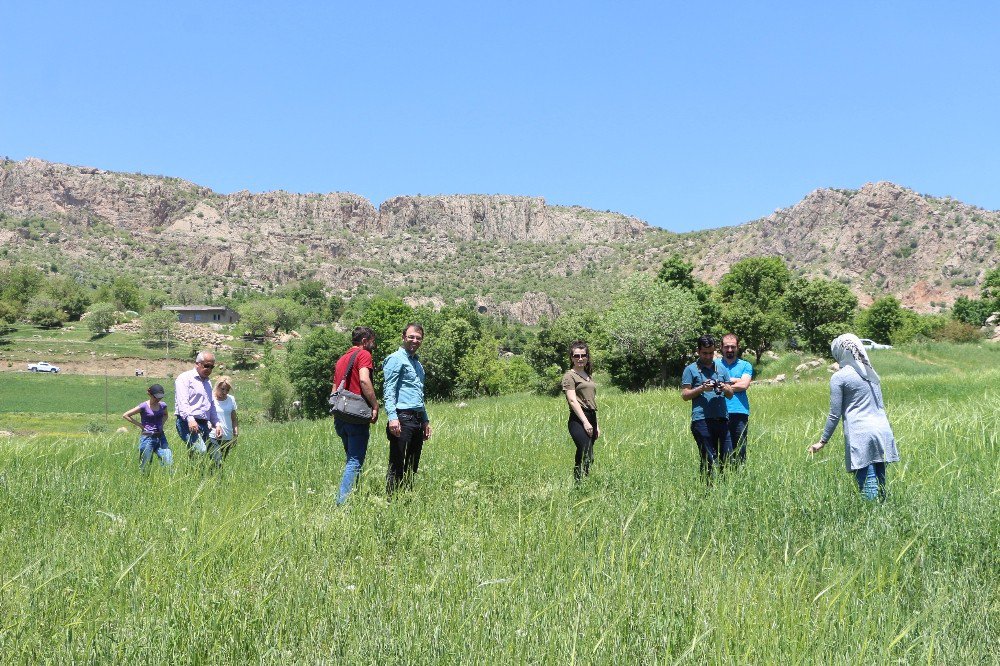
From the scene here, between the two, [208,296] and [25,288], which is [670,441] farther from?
[208,296]

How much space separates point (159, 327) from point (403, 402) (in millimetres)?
118201

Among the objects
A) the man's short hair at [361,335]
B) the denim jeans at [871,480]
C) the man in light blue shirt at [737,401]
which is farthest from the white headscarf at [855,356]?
the man's short hair at [361,335]

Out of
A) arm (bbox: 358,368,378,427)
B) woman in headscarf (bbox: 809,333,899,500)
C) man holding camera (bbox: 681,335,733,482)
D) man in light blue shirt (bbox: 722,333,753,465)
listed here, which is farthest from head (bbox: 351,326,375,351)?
woman in headscarf (bbox: 809,333,899,500)

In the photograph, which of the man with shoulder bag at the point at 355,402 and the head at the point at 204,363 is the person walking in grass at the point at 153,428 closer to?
the head at the point at 204,363

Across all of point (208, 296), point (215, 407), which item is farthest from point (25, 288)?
point (215, 407)

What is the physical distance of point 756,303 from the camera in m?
62.8

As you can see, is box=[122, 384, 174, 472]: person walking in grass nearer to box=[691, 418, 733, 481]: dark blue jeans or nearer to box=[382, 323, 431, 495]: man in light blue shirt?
box=[382, 323, 431, 495]: man in light blue shirt

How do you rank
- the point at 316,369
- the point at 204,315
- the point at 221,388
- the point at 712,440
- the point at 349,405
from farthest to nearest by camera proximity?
1. the point at 204,315
2. the point at 316,369
3. the point at 221,388
4. the point at 712,440
5. the point at 349,405

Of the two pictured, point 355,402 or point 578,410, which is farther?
point 578,410

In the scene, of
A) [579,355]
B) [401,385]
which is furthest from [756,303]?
[401,385]

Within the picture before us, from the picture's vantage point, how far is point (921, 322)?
9175cm

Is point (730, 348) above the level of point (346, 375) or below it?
above

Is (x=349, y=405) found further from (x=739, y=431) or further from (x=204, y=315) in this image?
(x=204, y=315)

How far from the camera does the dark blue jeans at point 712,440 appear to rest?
7.17m
